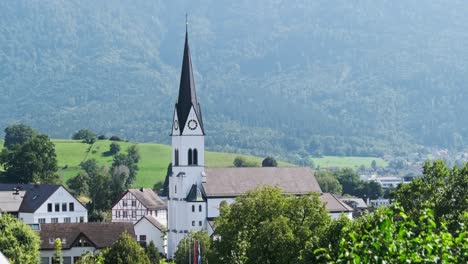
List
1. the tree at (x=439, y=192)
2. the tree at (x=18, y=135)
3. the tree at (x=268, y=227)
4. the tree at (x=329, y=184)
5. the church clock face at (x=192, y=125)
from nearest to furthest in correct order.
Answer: the tree at (x=439, y=192) < the tree at (x=268, y=227) < the church clock face at (x=192, y=125) < the tree at (x=329, y=184) < the tree at (x=18, y=135)

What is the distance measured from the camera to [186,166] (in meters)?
117

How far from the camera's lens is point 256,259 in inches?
2734

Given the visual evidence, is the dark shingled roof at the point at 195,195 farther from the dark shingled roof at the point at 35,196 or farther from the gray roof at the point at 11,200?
the gray roof at the point at 11,200

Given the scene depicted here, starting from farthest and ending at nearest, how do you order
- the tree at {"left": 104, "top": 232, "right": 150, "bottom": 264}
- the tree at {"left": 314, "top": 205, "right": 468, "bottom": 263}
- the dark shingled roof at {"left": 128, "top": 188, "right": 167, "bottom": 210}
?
1. the dark shingled roof at {"left": 128, "top": 188, "right": 167, "bottom": 210}
2. the tree at {"left": 104, "top": 232, "right": 150, "bottom": 264}
3. the tree at {"left": 314, "top": 205, "right": 468, "bottom": 263}

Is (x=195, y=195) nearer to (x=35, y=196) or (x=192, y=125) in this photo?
(x=192, y=125)

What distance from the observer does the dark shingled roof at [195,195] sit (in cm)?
11538

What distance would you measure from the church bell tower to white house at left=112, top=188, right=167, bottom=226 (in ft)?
87.7

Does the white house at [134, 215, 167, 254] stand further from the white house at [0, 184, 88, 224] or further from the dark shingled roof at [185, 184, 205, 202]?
the dark shingled roof at [185, 184, 205, 202]

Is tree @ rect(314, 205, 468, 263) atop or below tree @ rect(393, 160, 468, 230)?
below

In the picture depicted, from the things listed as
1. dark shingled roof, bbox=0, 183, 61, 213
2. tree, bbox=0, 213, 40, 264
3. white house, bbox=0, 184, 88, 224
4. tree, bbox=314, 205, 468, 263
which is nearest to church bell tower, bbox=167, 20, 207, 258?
white house, bbox=0, 184, 88, 224

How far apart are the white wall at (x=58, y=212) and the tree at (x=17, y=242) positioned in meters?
34.5

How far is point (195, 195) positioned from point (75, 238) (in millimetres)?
21885

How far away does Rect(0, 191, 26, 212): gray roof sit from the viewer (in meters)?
118

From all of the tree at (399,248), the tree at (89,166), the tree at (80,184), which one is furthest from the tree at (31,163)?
the tree at (399,248)
